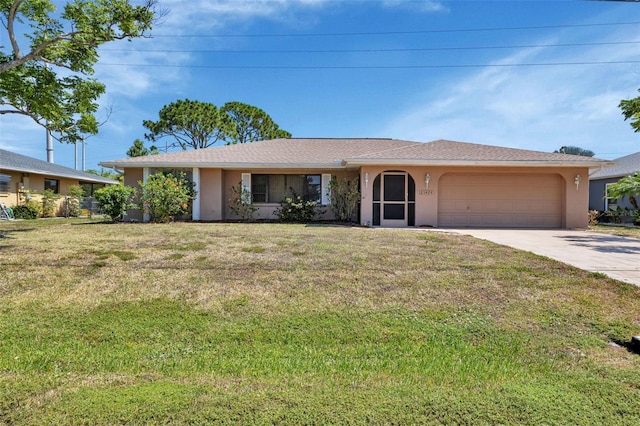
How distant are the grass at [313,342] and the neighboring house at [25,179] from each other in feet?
52.5

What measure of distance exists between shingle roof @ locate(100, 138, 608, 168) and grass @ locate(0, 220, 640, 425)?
7416 millimetres

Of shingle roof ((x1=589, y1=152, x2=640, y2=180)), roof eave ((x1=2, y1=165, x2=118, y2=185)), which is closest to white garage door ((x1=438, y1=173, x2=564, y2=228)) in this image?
shingle roof ((x1=589, y1=152, x2=640, y2=180))

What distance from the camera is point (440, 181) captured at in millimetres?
13352

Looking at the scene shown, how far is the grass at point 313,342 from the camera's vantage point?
2090mm

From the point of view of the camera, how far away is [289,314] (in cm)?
366

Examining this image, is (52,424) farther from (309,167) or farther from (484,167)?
(484,167)

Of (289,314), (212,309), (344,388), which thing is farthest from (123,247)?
(344,388)

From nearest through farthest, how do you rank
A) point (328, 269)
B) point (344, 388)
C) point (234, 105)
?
point (344, 388)
point (328, 269)
point (234, 105)

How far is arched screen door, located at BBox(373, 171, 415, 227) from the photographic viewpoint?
13172mm

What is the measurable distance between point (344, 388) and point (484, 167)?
12.6m

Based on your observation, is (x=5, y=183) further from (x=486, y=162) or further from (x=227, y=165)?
(x=486, y=162)

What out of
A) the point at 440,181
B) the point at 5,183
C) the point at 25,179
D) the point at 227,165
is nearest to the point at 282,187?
the point at 227,165

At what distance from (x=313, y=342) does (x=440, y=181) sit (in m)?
11.6

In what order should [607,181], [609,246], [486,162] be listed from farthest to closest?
1. [607,181]
2. [486,162]
3. [609,246]
